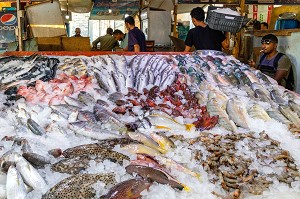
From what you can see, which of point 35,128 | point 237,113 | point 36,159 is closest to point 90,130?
point 35,128

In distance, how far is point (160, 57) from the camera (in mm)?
5262

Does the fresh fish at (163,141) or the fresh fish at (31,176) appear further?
the fresh fish at (163,141)

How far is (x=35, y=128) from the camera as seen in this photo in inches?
119

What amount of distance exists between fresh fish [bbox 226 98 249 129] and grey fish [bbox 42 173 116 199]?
1.64 m

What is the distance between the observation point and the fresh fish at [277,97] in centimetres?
402

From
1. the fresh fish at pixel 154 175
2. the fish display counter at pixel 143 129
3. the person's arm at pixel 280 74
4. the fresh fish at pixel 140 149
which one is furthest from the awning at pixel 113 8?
the fresh fish at pixel 154 175

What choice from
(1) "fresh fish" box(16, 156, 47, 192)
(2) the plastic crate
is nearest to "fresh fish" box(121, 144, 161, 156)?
(1) "fresh fish" box(16, 156, 47, 192)

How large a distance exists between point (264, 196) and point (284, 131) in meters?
1.17

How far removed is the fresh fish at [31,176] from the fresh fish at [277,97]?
116 inches

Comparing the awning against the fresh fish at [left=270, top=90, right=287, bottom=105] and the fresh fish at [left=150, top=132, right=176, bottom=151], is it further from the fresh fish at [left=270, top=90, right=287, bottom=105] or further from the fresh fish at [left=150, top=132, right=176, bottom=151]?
the fresh fish at [left=150, top=132, right=176, bottom=151]

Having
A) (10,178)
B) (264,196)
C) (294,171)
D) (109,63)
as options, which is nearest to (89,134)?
(10,178)

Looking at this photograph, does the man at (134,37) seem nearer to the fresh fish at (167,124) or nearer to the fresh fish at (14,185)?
the fresh fish at (167,124)

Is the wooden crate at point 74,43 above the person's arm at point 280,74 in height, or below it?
above

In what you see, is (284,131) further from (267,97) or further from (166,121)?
(166,121)
